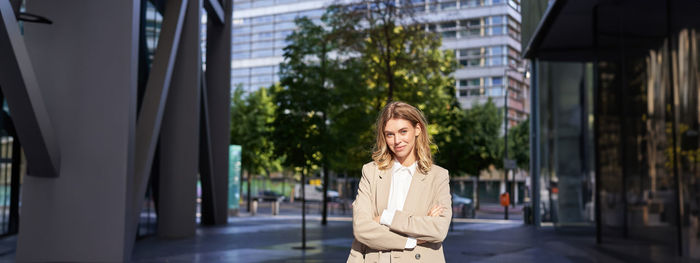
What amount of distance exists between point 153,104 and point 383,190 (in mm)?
11418

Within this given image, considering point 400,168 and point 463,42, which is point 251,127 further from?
point 400,168

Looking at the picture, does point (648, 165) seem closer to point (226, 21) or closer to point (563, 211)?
point (563, 211)

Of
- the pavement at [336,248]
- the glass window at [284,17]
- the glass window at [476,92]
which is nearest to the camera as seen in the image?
the pavement at [336,248]

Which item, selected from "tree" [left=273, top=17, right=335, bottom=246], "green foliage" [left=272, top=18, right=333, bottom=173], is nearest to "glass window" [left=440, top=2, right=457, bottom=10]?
"tree" [left=273, top=17, right=335, bottom=246]

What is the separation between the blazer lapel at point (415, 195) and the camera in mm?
3312

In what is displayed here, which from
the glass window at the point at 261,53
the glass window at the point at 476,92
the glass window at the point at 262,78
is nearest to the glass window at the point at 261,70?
the glass window at the point at 262,78

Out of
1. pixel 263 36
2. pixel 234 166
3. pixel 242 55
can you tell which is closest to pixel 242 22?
pixel 263 36

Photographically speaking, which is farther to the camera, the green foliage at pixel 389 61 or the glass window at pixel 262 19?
the glass window at pixel 262 19

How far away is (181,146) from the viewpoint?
18.7 metres

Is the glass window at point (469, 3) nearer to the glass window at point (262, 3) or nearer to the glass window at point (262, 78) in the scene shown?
the glass window at point (262, 78)

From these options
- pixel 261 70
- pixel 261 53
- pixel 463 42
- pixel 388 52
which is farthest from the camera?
pixel 261 53

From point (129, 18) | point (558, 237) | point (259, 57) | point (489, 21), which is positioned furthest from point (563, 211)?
point (259, 57)

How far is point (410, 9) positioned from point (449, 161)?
21.7 feet

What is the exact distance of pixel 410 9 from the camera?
2175cm
